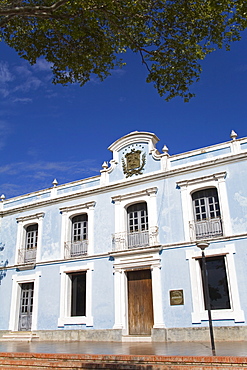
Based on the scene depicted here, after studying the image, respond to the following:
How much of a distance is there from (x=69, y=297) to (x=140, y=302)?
141 inches

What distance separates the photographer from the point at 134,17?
8.66m

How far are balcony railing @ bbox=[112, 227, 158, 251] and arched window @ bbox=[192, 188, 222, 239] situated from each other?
1.84 meters

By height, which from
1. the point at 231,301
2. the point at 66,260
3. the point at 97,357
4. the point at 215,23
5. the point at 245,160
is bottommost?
the point at 97,357

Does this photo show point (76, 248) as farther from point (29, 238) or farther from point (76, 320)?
point (29, 238)

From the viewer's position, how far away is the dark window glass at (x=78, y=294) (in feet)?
52.6

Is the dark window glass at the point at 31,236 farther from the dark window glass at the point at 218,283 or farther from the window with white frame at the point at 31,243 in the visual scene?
the dark window glass at the point at 218,283

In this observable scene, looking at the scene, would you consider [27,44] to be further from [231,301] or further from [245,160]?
[231,301]

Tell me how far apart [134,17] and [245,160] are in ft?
25.0

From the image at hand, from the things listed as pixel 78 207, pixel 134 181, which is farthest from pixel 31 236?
pixel 134 181

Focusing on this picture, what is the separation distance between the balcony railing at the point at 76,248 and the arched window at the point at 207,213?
539 cm

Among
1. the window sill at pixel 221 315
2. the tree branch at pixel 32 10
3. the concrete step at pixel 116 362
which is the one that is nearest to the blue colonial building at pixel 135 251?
the window sill at pixel 221 315

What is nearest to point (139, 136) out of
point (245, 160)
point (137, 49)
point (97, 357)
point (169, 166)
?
point (169, 166)

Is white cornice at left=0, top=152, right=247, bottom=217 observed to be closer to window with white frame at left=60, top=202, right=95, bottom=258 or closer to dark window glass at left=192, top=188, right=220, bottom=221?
window with white frame at left=60, top=202, right=95, bottom=258

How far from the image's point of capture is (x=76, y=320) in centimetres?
1544
